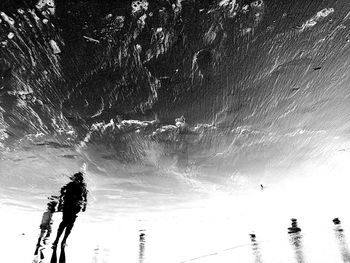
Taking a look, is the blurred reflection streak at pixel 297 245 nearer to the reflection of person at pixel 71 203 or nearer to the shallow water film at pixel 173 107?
the shallow water film at pixel 173 107

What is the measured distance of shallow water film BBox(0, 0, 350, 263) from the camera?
21.8 feet

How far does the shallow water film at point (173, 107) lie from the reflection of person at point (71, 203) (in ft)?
0.08

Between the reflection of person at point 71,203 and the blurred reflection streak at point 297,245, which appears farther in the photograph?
the reflection of person at point 71,203

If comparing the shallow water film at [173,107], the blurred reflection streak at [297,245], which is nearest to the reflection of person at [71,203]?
the shallow water film at [173,107]

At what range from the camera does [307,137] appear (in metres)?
15.7

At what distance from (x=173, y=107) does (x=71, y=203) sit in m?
7.48

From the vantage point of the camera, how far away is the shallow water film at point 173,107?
6.64m

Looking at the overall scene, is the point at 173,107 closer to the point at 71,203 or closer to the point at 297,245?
the point at 71,203

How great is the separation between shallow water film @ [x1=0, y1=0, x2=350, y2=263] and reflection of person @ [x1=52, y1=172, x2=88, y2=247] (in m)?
0.02

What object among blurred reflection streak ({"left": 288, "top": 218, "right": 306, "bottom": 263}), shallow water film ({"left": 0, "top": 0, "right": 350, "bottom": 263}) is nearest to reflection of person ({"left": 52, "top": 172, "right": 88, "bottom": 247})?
shallow water film ({"left": 0, "top": 0, "right": 350, "bottom": 263})

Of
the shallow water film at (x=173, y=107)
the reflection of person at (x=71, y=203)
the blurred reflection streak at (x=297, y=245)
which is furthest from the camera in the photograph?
the shallow water film at (x=173, y=107)

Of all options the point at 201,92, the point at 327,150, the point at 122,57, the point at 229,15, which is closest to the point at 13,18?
the point at 122,57

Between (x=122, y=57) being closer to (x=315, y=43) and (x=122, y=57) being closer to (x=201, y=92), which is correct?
(x=201, y=92)

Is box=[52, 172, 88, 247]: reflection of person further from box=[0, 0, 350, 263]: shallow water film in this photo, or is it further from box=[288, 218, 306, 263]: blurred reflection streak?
box=[288, 218, 306, 263]: blurred reflection streak
